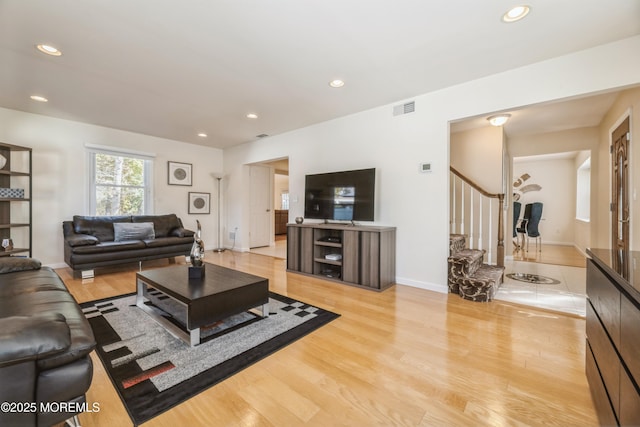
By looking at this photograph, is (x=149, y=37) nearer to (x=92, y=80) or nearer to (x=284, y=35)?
(x=284, y=35)

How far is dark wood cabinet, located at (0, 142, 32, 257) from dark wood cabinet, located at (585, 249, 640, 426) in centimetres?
585

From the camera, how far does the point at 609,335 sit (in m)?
1.09

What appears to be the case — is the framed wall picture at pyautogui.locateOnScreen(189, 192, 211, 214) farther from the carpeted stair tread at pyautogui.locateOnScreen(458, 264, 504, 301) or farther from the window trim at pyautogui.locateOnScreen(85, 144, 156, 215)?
the carpeted stair tread at pyautogui.locateOnScreen(458, 264, 504, 301)

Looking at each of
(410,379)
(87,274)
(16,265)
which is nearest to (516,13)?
(410,379)

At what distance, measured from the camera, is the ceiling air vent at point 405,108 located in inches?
134

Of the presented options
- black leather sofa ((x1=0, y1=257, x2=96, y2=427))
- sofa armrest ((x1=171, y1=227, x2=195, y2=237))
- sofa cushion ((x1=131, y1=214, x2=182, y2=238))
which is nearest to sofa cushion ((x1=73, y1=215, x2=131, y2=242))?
sofa cushion ((x1=131, y1=214, x2=182, y2=238))

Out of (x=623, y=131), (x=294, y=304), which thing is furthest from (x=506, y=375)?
(x=623, y=131)

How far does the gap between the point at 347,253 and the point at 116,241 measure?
3.71 m

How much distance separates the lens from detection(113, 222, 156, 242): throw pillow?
172 inches

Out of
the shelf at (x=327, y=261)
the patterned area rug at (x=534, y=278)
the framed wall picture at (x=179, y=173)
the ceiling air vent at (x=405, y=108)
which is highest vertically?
the ceiling air vent at (x=405, y=108)

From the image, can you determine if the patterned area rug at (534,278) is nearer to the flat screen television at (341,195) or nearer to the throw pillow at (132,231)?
the flat screen television at (341,195)

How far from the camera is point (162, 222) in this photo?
5051mm

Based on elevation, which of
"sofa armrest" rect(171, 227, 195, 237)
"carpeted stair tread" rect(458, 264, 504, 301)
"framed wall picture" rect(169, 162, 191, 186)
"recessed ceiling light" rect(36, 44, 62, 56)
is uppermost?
"recessed ceiling light" rect(36, 44, 62, 56)

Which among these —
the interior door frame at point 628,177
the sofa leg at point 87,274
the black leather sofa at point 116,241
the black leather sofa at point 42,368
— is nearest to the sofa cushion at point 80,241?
the black leather sofa at point 116,241
